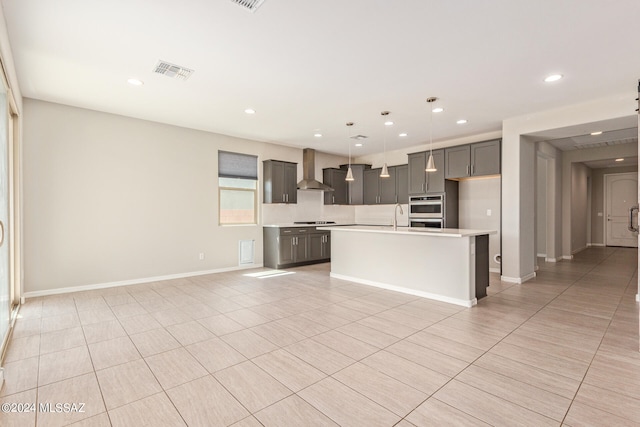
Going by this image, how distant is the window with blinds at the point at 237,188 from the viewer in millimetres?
6555

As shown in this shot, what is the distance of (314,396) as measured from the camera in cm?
210

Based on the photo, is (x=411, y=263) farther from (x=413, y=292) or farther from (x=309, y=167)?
(x=309, y=167)

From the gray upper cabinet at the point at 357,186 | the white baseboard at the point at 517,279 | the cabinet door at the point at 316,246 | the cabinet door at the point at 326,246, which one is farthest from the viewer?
the gray upper cabinet at the point at 357,186

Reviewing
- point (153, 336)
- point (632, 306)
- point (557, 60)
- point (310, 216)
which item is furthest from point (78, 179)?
point (632, 306)

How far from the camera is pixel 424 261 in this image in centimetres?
455

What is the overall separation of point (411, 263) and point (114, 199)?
196 inches

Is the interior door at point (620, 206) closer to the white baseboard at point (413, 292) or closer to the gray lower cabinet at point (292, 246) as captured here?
the white baseboard at point (413, 292)

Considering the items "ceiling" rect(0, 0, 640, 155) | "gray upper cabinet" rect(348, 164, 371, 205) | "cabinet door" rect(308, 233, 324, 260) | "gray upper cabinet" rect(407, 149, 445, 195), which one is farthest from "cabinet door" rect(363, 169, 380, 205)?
"ceiling" rect(0, 0, 640, 155)

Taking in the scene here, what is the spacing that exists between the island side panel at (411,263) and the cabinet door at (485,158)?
2.41 meters

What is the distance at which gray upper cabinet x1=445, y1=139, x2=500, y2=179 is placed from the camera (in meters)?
5.86

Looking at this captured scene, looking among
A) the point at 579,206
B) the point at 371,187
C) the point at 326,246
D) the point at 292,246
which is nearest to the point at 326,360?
the point at 292,246

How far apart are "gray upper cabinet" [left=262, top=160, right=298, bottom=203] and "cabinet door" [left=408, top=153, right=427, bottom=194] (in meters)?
2.73

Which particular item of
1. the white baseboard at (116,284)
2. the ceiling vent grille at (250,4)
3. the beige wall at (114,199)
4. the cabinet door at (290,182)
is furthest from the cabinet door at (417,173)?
the ceiling vent grille at (250,4)

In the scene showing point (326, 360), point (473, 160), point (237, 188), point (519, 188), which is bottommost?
point (326, 360)
